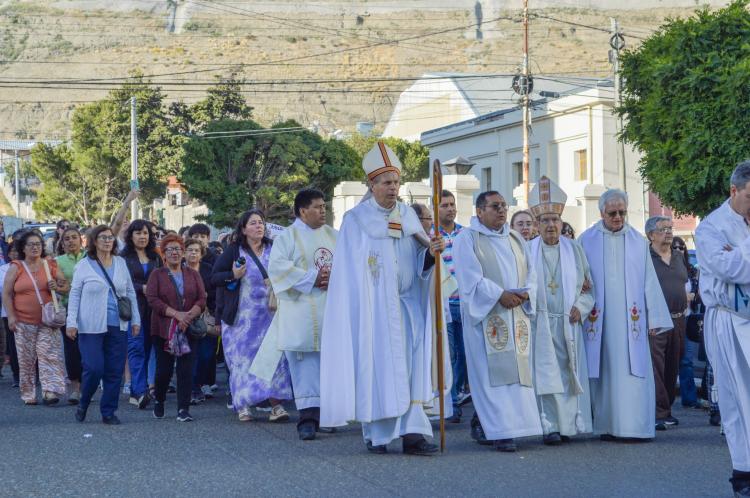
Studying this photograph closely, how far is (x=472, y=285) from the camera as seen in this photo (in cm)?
951

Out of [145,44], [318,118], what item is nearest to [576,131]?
[318,118]

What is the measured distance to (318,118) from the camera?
138 m

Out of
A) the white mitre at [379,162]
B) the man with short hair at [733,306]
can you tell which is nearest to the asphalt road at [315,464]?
the man with short hair at [733,306]

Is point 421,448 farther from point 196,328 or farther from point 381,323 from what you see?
point 196,328

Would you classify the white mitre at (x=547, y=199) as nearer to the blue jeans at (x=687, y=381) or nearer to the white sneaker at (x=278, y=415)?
the blue jeans at (x=687, y=381)

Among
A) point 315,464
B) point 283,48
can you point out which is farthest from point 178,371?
point 283,48

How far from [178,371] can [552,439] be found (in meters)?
3.69

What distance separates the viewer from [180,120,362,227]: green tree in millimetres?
52156

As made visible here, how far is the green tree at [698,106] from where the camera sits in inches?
1025

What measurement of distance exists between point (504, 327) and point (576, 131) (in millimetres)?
36159

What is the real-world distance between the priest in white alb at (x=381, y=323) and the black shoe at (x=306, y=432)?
665 mm

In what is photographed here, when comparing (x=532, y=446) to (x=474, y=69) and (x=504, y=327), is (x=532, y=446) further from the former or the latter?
(x=474, y=69)

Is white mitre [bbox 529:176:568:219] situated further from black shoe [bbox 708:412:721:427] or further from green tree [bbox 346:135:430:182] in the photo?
green tree [bbox 346:135:430:182]

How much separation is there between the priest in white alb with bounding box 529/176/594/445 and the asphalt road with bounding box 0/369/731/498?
0.82ft
